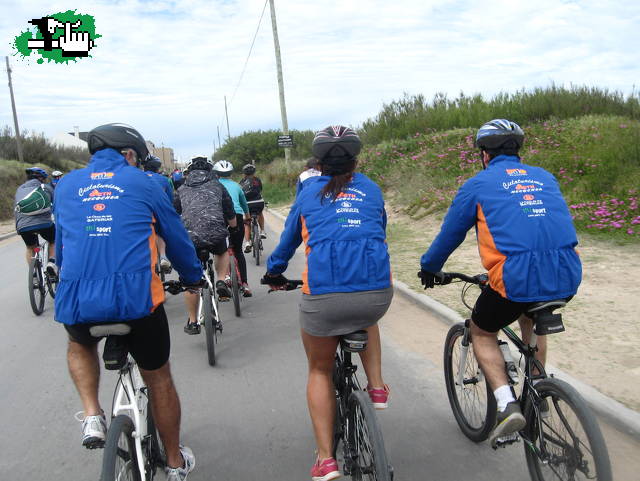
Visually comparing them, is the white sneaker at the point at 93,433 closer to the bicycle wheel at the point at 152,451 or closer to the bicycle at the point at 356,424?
the bicycle wheel at the point at 152,451

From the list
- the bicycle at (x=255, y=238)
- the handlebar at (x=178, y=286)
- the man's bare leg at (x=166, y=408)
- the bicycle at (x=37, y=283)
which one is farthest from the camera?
the bicycle at (x=255, y=238)

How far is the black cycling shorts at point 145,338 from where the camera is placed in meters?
2.45

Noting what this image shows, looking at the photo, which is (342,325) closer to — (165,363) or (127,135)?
(165,363)

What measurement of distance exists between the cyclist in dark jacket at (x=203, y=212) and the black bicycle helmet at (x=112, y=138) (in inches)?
110

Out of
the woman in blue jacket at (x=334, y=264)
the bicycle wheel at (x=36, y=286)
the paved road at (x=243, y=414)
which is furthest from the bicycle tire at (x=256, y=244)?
the woman in blue jacket at (x=334, y=264)

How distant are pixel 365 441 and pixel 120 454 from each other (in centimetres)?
110

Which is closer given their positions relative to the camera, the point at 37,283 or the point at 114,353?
the point at 114,353

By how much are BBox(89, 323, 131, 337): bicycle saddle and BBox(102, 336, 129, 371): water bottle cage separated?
0.09m

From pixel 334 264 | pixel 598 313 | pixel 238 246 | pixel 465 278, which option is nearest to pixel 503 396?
pixel 465 278

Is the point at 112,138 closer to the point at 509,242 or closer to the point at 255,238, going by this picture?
the point at 509,242

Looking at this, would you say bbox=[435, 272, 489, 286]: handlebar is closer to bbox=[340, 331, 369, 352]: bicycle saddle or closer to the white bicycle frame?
bbox=[340, 331, 369, 352]: bicycle saddle

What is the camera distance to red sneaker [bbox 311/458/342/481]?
252 cm

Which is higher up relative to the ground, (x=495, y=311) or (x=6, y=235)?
(x=495, y=311)

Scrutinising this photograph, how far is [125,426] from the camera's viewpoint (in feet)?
7.68
